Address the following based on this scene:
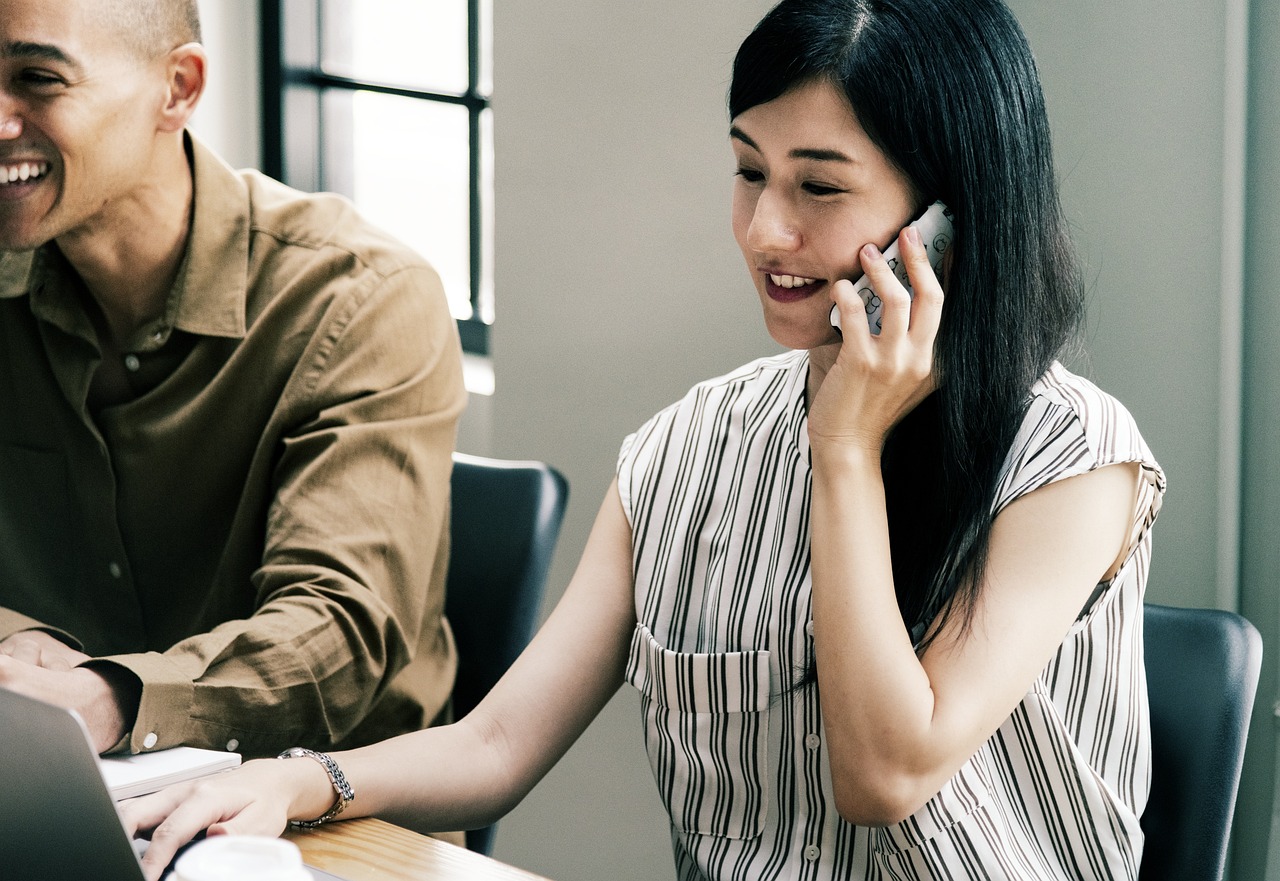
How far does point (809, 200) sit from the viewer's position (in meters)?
1.13

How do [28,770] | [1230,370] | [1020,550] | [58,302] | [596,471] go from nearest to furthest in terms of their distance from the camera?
[28,770] → [1020,550] → [1230,370] → [58,302] → [596,471]

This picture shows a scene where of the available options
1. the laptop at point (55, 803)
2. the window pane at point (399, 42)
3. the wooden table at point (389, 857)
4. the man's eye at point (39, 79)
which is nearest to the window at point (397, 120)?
the window pane at point (399, 42)

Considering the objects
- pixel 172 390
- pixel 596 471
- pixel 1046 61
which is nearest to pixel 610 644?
pixel 172 390

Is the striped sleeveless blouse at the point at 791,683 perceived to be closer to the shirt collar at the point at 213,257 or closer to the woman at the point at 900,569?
the woman at the point at 900,569

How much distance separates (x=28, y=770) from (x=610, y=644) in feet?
2.11

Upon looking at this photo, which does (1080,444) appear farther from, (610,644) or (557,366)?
(557,366)

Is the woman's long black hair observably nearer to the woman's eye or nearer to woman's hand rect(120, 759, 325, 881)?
the woman's eye

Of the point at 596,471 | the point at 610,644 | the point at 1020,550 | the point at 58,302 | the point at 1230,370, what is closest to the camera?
the point at 1020,550

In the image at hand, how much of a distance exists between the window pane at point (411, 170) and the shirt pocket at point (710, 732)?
5.50 feet

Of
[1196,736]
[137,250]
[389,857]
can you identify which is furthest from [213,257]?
[1196,736]

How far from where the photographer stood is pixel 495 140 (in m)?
2.11

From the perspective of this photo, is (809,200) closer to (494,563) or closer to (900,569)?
(900,569)

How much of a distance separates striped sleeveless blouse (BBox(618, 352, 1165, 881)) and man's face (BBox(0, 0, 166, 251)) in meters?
0.68

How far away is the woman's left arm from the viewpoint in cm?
A: 104
